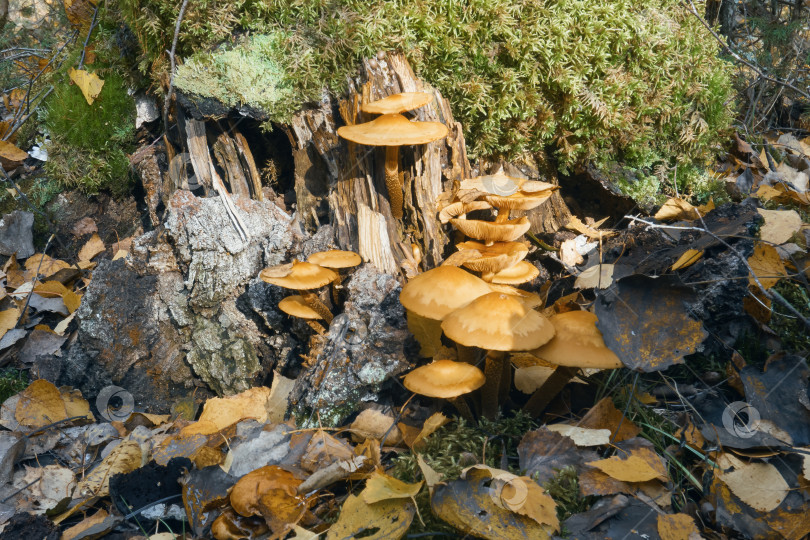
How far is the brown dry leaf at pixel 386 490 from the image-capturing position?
2.01 metres

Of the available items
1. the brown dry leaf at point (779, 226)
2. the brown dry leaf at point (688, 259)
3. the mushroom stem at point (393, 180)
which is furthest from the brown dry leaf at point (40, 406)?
the brown dry leaf at point (779, 226)

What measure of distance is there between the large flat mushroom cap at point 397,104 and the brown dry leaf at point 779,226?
1.99 metres

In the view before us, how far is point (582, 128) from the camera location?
3.77 metres

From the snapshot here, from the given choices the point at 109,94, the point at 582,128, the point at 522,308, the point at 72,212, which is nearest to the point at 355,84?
the point at 582,128

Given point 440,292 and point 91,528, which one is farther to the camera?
point 440,292

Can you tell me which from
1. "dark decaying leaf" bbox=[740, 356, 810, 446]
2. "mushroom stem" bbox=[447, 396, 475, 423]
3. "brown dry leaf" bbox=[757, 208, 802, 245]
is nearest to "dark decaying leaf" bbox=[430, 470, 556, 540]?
"mushroom stem" bbox=[447, 396, 475, 423]

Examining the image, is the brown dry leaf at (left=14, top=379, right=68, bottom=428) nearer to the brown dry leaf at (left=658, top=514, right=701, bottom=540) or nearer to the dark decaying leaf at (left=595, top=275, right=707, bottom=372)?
the dark decaying leaf at (left=595, top=275, right=707, bottom=372)

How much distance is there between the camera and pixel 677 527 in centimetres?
189

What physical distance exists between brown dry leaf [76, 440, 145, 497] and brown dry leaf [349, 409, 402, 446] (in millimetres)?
1087

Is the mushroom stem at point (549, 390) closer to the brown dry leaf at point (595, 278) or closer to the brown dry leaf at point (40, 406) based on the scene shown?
the brown dry leaf at point (595, 278)

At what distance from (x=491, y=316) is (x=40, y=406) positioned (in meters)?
2.68

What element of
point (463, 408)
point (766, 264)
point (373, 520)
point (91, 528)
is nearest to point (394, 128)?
point (463, 408)

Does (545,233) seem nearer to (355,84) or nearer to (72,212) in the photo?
(355,84)

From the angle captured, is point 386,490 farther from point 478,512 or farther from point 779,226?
point 779,226
